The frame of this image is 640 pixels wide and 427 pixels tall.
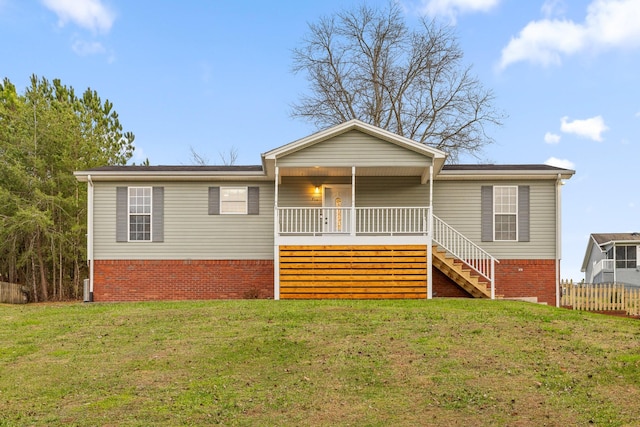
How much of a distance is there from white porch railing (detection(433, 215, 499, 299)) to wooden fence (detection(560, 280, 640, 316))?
13.3 feet

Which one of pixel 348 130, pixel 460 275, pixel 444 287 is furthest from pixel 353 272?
pixel 348 130

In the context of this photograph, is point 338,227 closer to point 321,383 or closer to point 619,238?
point 321,383

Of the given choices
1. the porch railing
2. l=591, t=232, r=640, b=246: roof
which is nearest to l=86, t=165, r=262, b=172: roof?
the porch railing

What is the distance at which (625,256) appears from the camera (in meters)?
36.8

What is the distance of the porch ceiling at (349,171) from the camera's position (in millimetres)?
17984

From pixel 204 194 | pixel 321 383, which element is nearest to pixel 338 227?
pixel 204 194

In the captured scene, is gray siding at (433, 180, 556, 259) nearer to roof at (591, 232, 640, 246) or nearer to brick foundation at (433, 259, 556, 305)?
brick foundation at (433, 259, 556, 305)

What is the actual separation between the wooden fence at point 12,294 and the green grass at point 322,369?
1053 centimetres

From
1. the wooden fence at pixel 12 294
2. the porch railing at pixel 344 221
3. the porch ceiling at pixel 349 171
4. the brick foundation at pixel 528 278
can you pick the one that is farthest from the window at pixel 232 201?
the wooden fence at pixel 12 294

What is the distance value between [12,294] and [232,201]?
34.0 ft

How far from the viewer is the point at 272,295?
62.3 ft

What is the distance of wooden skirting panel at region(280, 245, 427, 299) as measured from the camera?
55.6 ft

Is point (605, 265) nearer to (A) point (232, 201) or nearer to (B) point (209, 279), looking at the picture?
(A) point (232, 201)

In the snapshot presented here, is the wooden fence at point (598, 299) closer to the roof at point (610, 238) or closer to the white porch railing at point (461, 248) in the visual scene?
the white porch railing at point (461, 248)
